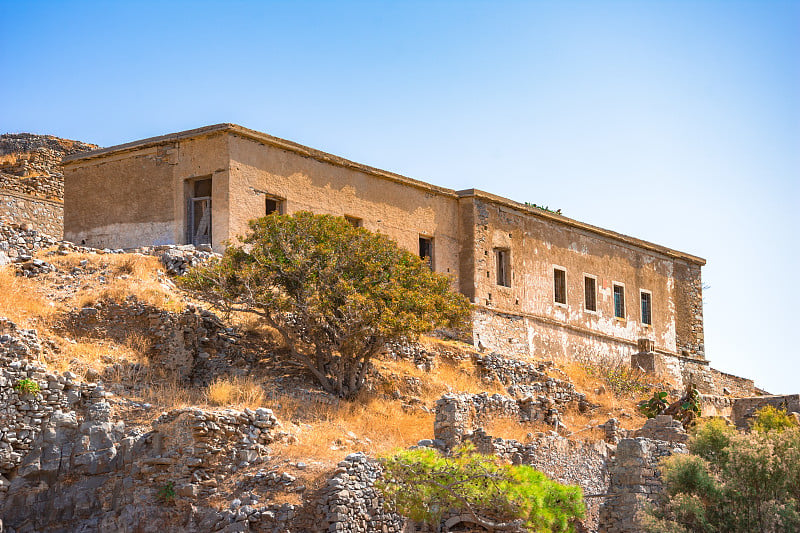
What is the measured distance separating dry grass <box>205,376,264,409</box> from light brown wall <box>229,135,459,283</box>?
6413 mm

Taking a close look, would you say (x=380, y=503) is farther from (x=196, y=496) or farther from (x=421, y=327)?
(x=421, y=327)

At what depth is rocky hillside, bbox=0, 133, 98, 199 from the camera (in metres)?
44.8

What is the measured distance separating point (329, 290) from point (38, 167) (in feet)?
82.7

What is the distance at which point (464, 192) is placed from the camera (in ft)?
117

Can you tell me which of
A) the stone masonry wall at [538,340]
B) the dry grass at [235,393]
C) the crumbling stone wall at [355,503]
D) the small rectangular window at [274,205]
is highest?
the small rectangular window at [274,205]

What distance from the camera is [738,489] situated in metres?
19.8

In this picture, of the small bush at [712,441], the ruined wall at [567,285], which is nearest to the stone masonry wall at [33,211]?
the ruined wall at [567,285]

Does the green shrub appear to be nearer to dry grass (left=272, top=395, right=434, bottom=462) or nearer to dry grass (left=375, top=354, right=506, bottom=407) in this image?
dry grass (left=375, top=354, right=506, bottom=407)

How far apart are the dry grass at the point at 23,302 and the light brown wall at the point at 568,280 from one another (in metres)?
13.6

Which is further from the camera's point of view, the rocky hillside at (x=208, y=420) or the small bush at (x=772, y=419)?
the small bush at (x=772, y=419)

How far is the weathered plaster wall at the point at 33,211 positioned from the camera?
138 ft

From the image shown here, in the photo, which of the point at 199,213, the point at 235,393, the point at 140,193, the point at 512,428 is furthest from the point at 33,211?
the point at 512,428

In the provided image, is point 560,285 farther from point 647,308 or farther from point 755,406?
point 755,406

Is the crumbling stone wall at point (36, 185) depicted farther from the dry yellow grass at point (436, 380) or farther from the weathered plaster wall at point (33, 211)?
the dry yellow grass at point (436, 380)
